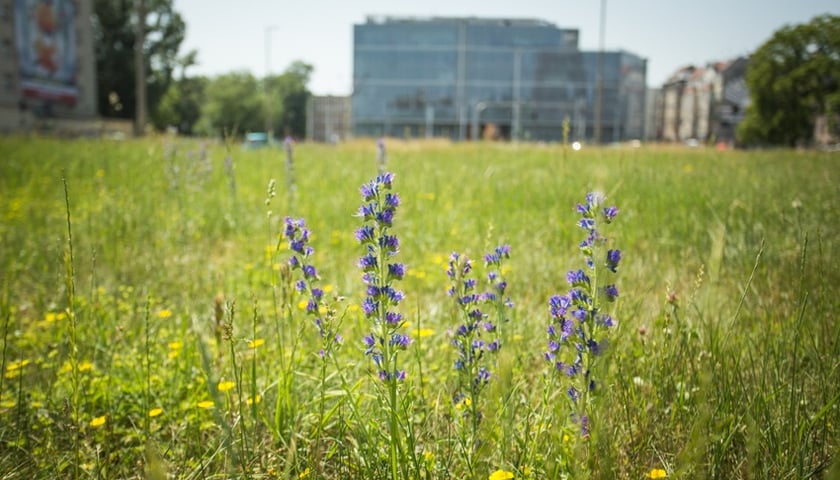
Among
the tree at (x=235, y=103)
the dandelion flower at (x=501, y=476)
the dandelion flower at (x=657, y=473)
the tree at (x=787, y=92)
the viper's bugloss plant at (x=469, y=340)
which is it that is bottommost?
the dandelion flower at (x=657, y=473)

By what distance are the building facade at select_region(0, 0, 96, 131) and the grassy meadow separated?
35812 millimetres

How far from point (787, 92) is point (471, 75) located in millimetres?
40404

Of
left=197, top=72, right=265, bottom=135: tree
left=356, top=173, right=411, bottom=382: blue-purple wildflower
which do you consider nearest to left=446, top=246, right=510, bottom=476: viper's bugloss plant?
left=356, top=173, right=411, bottom=382: blue-purple wildflower

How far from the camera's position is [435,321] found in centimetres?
281

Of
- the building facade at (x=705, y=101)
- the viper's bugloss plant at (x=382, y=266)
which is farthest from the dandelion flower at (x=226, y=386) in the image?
the building facade at (x=705, y=101)

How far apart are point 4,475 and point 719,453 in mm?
1963

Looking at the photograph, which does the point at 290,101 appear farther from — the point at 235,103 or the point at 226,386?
the point at 226,386

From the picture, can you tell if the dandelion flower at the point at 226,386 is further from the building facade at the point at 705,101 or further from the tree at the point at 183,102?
the building facade at the point at 705,101

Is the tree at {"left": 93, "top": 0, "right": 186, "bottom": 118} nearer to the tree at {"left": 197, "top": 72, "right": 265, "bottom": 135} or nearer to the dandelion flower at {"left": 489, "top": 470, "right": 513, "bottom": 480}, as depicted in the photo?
the tree at {"left": 197, "top": 72, "right": 265, "bottom": 135}

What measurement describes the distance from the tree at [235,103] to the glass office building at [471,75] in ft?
54.2

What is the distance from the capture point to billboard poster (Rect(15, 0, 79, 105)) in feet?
114

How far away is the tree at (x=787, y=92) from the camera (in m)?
28.9

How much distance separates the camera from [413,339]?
7.38 feet

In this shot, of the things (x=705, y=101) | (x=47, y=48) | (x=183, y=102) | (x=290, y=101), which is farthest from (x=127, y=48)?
(x=705, y=101)
